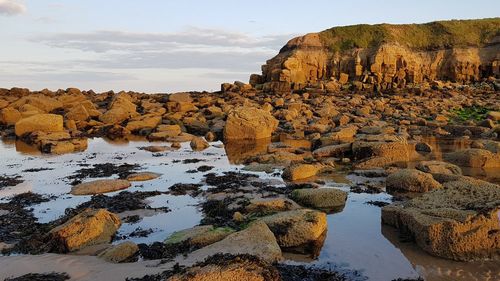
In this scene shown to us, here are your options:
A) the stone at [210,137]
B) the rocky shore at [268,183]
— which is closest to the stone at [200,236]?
the rocky shore at [268,183]

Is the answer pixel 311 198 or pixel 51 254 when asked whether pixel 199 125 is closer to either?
pixel 311 198

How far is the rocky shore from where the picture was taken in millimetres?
7121

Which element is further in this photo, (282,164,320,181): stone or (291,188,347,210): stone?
(282,164,320,181): stone

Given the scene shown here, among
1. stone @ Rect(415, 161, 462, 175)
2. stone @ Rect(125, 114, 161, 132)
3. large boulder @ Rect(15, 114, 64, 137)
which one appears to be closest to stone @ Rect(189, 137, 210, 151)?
stone @ Rect(125, 114, 161, 132)

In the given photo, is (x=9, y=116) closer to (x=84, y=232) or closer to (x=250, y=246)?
(x=84, y=232)

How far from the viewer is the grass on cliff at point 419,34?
49.6 m

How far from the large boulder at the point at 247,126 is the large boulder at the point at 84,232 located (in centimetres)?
1373

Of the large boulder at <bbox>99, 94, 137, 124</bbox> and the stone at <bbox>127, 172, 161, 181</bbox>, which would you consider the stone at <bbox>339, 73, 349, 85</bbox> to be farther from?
the stone at <bbox>127, 172, 161, 181</bbox>

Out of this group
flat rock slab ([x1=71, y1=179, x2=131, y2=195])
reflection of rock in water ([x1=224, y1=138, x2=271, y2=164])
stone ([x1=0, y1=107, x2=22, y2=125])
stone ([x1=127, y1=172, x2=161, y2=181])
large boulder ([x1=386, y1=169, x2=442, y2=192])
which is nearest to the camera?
large boulder ([x1=386, y1=169, x2=442, y2=192])

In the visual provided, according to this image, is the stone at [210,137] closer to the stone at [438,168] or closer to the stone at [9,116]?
the stone at [438,168]

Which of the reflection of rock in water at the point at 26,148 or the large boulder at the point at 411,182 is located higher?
the large boulder at the point at 411,182

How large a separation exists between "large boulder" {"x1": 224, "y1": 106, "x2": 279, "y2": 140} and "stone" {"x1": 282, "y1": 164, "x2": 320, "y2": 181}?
8783mm

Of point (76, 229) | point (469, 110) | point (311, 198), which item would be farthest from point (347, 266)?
point (469, 110)

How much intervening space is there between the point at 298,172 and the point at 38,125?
15734 millimetres
